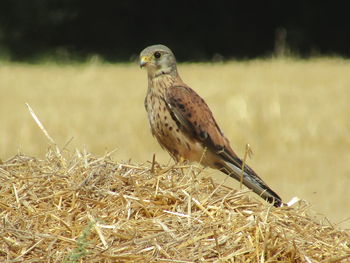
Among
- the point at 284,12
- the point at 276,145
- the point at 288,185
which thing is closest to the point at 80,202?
the point at 288,185

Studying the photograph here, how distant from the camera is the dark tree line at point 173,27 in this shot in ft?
94.3

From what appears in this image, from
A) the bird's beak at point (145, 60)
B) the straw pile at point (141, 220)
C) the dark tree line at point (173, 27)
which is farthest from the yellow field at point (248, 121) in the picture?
the dark tree line at point (173, 27)

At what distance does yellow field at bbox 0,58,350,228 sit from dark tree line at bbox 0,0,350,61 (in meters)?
12.7

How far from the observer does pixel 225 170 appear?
725 centimetres

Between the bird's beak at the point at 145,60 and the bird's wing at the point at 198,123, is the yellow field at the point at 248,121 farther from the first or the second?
the bird's wing at the point at 198,123

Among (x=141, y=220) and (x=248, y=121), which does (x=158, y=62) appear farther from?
(x=248, y=121)

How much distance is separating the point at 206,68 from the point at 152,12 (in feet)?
49.2

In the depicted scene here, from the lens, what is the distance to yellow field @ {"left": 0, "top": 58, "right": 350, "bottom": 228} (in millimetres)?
11250

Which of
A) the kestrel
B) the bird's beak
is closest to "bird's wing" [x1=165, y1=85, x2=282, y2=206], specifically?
the kestrel

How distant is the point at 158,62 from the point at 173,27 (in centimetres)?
2367

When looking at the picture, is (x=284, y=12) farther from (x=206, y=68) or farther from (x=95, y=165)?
(x=95, y=165)

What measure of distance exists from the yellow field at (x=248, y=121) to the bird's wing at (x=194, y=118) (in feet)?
10.1

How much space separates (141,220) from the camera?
4.45m

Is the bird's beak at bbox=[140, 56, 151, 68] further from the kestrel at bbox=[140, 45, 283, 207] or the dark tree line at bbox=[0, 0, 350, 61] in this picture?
the dark tree line at bbox=[0, 0, 350, 61]
